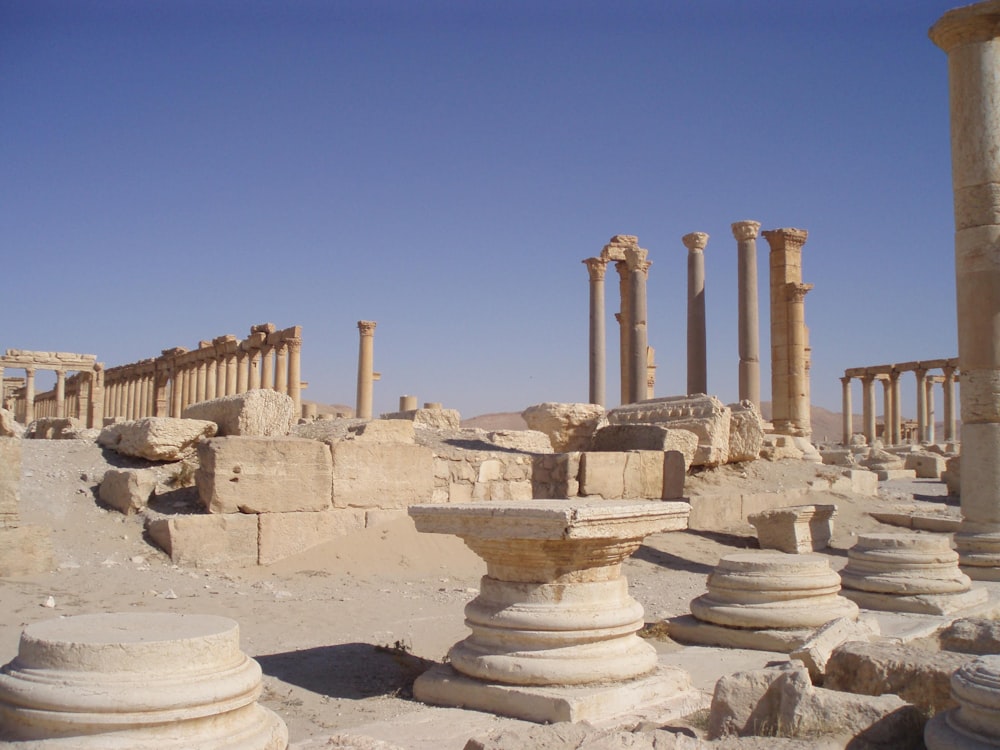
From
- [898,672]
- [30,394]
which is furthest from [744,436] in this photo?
[30,394]

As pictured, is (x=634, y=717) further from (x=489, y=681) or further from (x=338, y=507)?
(x=338, y=507)

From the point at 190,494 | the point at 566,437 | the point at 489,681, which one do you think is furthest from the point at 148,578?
the point at 566,437

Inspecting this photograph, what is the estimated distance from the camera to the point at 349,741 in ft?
13.2

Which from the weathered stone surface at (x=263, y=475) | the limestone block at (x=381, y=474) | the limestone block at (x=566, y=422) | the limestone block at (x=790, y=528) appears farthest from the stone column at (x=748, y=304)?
the weathered stone surface at (x=263, y=475)

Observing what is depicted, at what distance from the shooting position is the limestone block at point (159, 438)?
1009 centimetres

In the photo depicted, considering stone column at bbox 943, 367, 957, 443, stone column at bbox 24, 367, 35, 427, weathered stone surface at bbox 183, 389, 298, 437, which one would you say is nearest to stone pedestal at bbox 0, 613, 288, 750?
weathered stone surface at bbox 183, 389, 298, 437

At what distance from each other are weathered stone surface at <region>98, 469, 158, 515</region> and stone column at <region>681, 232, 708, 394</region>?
16.7 metres

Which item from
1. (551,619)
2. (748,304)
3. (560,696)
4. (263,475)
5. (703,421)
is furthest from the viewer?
(748,304)

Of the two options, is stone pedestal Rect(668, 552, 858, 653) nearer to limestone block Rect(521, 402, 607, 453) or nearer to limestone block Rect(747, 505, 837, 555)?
limestone block Rect(747, 505, 837, 555)

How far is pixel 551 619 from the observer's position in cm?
513

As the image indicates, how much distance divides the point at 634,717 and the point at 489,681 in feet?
2.67

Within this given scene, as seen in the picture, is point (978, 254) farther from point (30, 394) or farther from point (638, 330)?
point (30, 394)

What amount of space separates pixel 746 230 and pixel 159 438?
1814 centimetres

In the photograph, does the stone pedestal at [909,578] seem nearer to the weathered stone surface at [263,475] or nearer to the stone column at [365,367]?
the weathered stone surface at [263,475]
